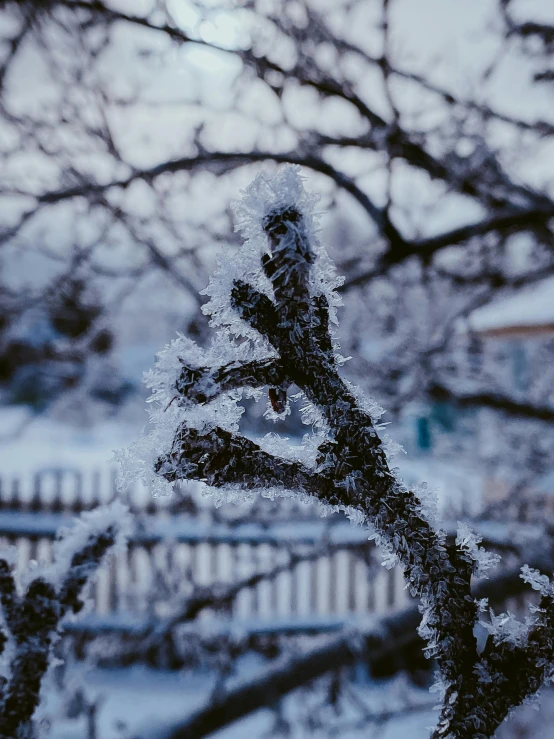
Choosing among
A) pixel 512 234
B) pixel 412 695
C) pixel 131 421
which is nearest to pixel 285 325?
pixel 512 234

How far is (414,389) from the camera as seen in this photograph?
4641 millimetres

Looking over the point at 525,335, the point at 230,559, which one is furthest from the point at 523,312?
the point at 230,559

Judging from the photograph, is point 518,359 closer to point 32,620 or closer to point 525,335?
point 525,335

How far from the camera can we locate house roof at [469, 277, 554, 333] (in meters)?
6.88

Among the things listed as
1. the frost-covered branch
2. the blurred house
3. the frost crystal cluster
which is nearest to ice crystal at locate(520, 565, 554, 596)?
the frost crystal cluster

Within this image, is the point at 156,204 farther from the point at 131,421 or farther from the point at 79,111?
the point at 131,421

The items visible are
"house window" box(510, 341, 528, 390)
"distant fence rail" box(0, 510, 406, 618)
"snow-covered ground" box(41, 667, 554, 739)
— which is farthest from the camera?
"house window" box(510, 341, 528, 390)

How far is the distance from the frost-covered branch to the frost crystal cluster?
38 cm

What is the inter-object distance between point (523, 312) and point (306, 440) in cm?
738

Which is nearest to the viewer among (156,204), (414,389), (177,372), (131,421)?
(177,372)

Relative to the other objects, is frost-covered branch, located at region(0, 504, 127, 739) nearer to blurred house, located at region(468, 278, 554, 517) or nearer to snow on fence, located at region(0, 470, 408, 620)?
blurred house, located at region(468, 278, 554, 517)

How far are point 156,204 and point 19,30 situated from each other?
4.12ft

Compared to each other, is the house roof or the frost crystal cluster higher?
the house roof

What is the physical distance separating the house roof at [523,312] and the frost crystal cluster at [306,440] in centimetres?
634
